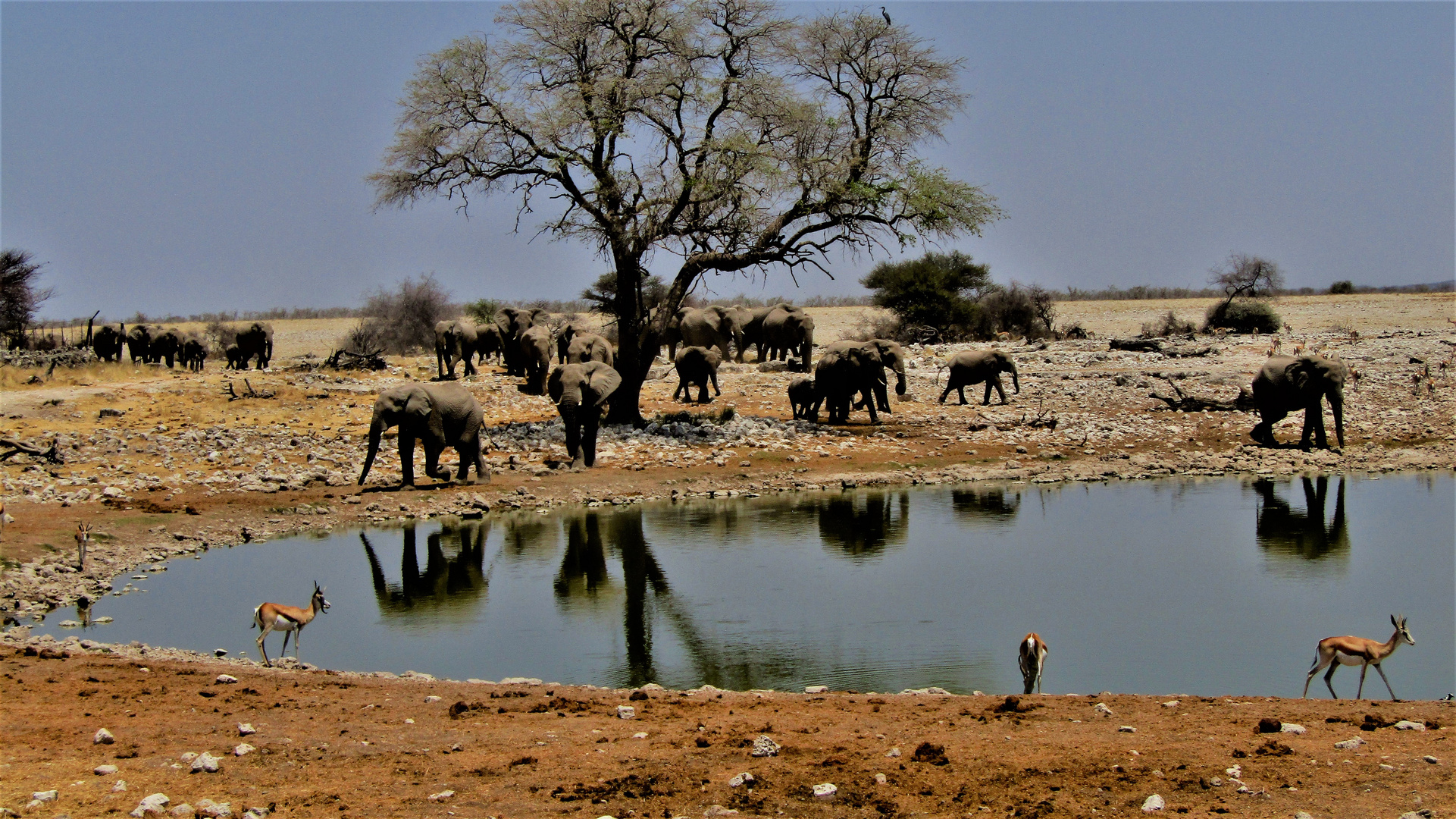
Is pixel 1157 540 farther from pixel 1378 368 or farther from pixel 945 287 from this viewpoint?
pixel 945 287

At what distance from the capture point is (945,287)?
47219mm

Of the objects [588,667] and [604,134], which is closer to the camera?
[588,667]

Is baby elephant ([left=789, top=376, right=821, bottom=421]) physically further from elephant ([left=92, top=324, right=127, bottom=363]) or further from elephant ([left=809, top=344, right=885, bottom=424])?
elephant ([left=92, top=324, right=127, bottom=363])

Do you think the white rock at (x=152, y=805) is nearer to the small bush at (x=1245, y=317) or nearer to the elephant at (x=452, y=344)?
the elephant at (x=452, y=344)

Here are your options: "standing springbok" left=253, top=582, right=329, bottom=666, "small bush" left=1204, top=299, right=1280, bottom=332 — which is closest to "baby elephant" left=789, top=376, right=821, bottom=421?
"standing springbok" left=253, top=582, right=329, bottom=666

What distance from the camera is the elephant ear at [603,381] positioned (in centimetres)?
2069

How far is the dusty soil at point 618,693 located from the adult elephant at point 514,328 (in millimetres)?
750

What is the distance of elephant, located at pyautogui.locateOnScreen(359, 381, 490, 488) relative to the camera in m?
18.8

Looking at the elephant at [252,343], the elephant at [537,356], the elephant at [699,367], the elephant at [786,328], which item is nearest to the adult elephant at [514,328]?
the elephant at [537,356]

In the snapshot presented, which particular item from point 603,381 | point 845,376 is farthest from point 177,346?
point 845,376

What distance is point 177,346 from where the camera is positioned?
40.0 metres

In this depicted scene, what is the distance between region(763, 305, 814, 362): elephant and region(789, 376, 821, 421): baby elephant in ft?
29.0

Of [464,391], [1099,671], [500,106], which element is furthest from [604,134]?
[1099,671]

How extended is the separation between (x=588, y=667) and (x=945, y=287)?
1518 inches
